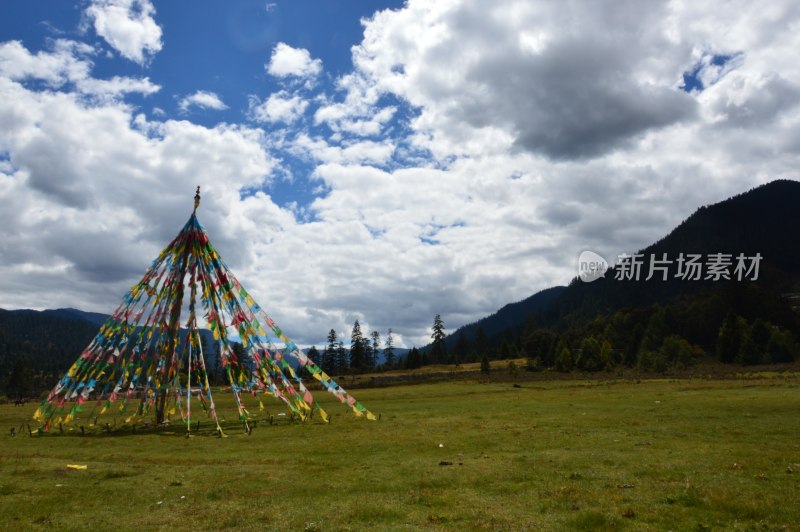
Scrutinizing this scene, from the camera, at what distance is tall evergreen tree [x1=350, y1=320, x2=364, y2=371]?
145500 millimetres

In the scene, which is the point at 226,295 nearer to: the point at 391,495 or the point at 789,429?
the point at 391,495

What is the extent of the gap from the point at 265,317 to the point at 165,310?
6118 millimetres

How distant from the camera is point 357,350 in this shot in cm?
14675

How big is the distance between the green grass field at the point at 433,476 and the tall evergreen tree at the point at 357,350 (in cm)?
11658

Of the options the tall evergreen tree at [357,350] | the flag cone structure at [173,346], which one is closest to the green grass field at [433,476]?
the flag cone structure at [173,346]

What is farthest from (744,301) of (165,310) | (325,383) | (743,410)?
(165,310)

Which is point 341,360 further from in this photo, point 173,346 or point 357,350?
point 173,346

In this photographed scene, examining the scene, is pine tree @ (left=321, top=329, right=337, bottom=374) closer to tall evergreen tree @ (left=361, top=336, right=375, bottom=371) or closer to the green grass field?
tall evergreen tree @ (left=361, top=336, right=375, bottom=371)

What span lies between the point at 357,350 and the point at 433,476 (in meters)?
132

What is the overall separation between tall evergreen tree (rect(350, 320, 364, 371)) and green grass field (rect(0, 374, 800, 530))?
117 m

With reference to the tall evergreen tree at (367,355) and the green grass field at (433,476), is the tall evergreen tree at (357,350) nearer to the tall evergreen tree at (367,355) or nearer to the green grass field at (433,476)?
the tall evergreen tree at (367,355)

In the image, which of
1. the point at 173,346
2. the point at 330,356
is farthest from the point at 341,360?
the point at 173,346

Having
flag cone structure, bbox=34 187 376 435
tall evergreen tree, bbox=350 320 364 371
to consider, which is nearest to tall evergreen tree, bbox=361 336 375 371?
tall evergreen tree, bbox=350 320 364 371

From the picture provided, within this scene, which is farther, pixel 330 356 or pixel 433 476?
pixel 330 356
